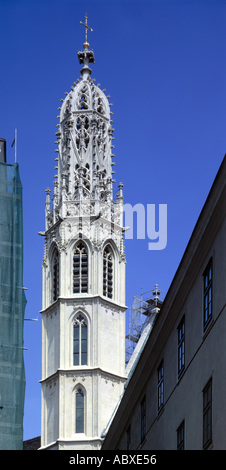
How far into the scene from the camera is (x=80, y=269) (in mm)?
87938

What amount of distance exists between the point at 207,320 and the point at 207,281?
1171mm

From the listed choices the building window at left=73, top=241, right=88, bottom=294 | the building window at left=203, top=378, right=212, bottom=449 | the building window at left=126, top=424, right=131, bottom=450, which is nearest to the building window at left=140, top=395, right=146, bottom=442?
the building window at left=126, top=424, right=131, bottom=450

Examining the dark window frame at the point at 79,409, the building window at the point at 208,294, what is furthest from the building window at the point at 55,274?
the building window at the point at 208,294

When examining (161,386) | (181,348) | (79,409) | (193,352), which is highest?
(79,409)

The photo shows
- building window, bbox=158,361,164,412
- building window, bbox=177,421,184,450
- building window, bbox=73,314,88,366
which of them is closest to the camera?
building window, bbox=177,421,184,450

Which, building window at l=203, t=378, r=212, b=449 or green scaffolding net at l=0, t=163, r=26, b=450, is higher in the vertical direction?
green scaffolding net at l=0, t=163, r=26, b=450

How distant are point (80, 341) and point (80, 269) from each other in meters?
4.90

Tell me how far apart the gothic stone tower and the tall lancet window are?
0.07 metres

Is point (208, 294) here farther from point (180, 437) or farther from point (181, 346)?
point (180, 437)

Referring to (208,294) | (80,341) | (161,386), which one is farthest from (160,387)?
(80,341)

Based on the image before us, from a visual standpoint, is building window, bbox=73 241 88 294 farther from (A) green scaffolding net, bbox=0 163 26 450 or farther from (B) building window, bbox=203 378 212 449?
(B) building window, bbox=203 378 212 449

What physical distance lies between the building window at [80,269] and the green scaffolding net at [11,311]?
3538 cm

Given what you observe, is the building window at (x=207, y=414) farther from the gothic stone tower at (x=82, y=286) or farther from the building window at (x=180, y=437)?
the gothic stone tower at (x=82, y=286)

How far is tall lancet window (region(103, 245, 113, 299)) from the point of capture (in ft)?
290
